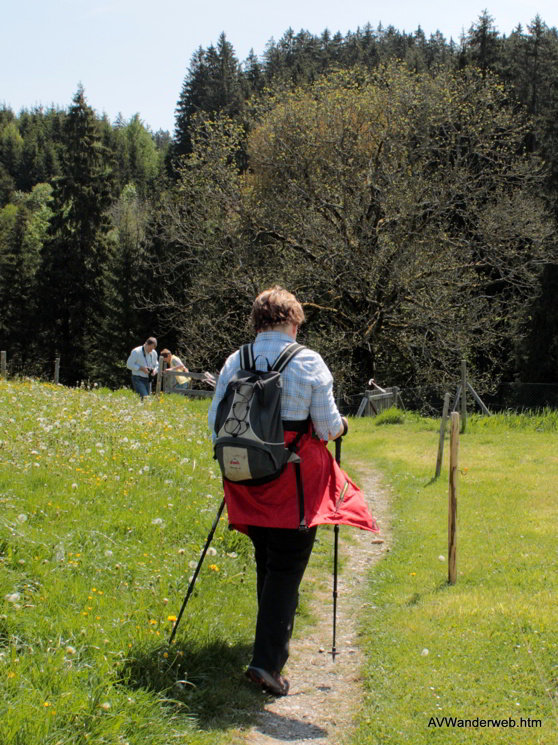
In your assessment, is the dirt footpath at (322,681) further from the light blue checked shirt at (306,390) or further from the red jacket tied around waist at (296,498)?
the light blue checked shirt at (306,390)

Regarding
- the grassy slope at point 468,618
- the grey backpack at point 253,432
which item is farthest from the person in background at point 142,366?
the grey backpack at point 253,432

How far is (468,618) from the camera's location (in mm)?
5387

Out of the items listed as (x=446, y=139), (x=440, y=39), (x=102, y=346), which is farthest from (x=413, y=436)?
(x=440, y=39)

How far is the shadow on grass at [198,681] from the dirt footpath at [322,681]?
15cm

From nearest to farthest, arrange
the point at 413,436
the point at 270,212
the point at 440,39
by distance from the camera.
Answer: the point at 413,436, the point at 270,212, the point at 440,39

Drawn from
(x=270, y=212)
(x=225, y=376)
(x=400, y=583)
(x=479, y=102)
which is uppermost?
(x=479, y=102)

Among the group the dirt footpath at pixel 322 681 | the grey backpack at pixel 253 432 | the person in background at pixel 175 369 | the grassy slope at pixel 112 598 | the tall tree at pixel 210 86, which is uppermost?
the tall tree at pixel 210 86

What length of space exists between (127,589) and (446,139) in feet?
80.0

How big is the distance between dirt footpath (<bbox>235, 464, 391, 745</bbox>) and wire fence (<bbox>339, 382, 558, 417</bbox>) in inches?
499

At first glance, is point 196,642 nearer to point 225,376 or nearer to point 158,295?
point 225,376

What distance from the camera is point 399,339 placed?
25.1 metres

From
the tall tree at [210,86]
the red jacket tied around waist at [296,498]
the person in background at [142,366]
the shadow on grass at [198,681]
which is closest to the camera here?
the shadow on grass at [198,681]

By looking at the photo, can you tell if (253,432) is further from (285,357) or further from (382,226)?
(382,226)

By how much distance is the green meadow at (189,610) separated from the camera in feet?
12.3
